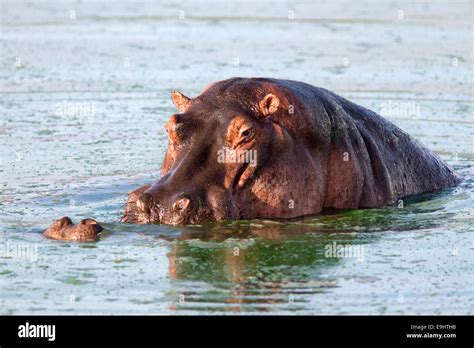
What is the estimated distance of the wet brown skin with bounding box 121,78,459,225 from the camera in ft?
29.8

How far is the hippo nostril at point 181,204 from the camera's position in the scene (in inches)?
353

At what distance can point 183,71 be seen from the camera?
16.9 meters

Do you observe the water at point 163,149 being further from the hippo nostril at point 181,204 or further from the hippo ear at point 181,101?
the hippo ear at point 181,101

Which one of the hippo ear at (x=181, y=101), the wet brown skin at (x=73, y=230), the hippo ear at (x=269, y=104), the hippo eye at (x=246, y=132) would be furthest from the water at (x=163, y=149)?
the hippo ear at (x=181, y=101)

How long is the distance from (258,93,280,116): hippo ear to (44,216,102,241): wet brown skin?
5.13ft

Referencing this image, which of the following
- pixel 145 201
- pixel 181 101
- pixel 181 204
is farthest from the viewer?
pixel 181 101

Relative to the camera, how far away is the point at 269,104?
9.38 m

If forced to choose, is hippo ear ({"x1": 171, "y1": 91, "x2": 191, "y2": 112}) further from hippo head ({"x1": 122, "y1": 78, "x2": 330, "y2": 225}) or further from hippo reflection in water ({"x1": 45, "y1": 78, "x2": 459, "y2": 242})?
hippo head ({"x1": 122, "y1": 78, "x2": 330, "y2": 225})

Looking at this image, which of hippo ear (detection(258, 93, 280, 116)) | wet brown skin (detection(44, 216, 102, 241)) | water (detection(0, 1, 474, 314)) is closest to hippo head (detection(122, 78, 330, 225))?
hippo ear (detection(258, 93, 280, 116))

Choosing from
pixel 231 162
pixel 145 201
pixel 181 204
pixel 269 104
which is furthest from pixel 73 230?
pixel 269 104

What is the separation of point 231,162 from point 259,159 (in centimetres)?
23

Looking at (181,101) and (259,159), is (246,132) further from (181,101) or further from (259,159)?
(181,101)
